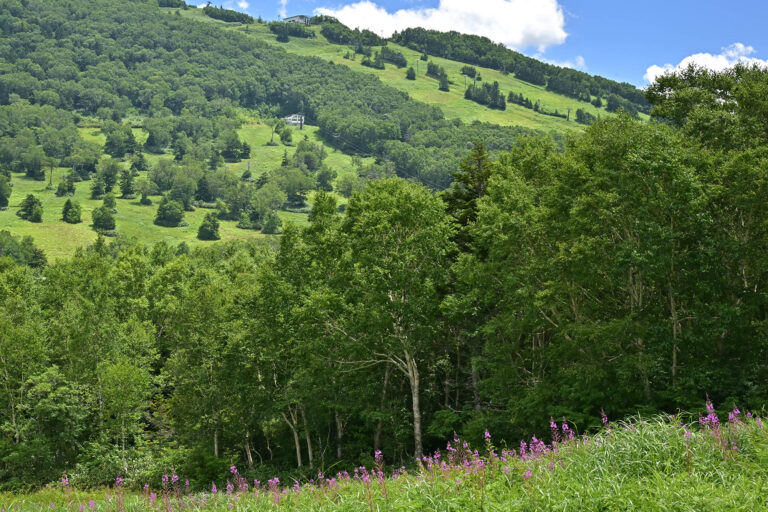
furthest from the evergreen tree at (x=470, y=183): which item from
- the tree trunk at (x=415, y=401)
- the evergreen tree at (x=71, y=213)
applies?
the evergreen tree at (x=71, y=213)

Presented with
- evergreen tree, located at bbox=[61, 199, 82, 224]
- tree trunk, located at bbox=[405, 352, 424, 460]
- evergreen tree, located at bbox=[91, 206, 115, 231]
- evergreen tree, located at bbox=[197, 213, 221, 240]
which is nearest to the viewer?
tree trunk, located at bbox=[405, 352, 424, 460]

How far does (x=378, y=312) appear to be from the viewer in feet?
96.3

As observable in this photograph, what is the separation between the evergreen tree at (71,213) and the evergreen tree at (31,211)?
6587mm

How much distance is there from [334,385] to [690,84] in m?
28.0

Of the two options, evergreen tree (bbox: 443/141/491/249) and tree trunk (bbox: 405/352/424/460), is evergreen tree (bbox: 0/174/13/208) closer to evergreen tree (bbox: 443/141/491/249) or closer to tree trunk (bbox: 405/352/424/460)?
evergreen tree (bbox: 443/141/491/249)

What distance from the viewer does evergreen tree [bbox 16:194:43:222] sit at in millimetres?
178000

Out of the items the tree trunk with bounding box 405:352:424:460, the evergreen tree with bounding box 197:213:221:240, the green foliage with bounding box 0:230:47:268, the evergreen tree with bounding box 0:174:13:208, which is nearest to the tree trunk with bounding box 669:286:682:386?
the tree trunk with bounding box 405:352:424:460

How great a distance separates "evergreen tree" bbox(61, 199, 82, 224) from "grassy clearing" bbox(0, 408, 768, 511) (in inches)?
7610

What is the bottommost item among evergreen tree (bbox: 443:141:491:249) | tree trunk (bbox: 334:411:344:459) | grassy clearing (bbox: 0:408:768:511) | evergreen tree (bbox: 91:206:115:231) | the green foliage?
the green foliage

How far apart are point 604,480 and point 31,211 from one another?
678 ft

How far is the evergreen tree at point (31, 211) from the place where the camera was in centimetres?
17800

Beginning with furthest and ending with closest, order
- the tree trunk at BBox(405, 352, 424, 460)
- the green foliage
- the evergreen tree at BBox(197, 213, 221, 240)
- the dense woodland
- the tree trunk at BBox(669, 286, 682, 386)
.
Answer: the evergreen tree at BBox(197, 213, 221, 240) < the green foliage < the tree trunk at BBox(405, 352, 424, 460) < the tree trunk at BBox(669, 286, 682, 386) < the dense woodland

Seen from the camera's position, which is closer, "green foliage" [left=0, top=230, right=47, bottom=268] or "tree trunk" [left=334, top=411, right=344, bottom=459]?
"tree trunk" [left=334, top=411, right=344, bottom=459]

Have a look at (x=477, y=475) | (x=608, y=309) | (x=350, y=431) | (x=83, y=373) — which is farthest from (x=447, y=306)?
(x=83, y=373)
